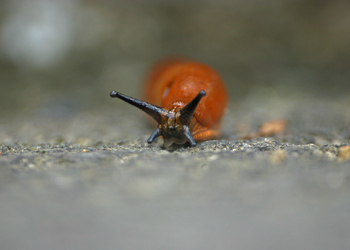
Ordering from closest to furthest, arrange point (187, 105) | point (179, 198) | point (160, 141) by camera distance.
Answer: point (179, 198)
point (187, 105)
point (160, 141)

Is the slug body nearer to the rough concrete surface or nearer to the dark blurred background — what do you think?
the rough concrete surface

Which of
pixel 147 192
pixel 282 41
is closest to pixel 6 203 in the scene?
pixel 147 192

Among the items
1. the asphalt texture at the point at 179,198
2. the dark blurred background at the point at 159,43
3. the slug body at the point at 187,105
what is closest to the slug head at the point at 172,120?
the slug body at the point at 187,105

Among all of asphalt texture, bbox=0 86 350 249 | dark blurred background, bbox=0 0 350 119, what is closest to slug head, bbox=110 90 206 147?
asphalt texture, bbox=0 86 350 249

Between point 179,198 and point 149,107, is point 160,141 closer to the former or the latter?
point 149,107

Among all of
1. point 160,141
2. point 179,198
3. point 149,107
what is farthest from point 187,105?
point 179,198

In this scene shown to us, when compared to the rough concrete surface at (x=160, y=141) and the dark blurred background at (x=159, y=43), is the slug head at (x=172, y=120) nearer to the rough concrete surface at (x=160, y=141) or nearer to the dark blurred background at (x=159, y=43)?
the rough concrete surface at (x=160, y=141)

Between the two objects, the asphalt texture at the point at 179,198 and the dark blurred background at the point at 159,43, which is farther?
the dark blurred background at the point at 159,43
